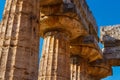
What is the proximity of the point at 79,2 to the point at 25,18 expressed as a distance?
8.16 m

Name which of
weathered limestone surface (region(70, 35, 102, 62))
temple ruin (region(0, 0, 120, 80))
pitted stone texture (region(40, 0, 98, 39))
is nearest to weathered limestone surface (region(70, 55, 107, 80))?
temple ruin (region(0, 0, 120, 80))

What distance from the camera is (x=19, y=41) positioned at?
11938 mm

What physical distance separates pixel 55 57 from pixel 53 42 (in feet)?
3.40

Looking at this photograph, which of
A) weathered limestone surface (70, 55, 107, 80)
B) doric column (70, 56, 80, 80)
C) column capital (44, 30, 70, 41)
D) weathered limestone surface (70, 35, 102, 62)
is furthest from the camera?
weathered limestone surface (70, 55, 107, 80)

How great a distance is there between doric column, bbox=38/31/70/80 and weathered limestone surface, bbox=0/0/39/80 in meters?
4.37

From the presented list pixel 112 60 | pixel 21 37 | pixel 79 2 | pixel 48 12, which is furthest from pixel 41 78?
pixel 112 60

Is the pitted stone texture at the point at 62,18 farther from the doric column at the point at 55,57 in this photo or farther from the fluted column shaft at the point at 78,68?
the fluted column shaft at the point at 78,68

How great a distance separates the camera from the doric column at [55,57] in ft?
54.4

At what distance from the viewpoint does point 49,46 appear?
1744 centimetres

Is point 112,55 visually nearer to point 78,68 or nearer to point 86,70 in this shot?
point 86,70

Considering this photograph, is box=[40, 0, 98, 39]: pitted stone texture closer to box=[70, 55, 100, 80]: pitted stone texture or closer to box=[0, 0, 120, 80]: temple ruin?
box=[0, 0, 120, 80]: temple ruin

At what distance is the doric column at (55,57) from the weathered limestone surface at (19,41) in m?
4.37

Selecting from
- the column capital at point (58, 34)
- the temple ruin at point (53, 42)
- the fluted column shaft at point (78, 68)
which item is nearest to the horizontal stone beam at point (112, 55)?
the temple ruin at point (53, 42)

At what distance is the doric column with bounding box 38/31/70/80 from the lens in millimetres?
16578
